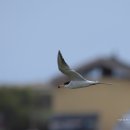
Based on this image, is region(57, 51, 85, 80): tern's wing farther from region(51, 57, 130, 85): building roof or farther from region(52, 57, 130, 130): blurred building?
region(51, 57, 130, 85): building roof

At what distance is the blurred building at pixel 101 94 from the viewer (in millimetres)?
50438

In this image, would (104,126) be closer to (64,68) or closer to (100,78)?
(100,78)

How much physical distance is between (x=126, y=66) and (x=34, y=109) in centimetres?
1386

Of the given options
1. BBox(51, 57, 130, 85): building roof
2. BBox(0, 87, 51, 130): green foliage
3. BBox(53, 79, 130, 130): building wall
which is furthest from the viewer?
BBox(0, 87, 51, 130): green foliage

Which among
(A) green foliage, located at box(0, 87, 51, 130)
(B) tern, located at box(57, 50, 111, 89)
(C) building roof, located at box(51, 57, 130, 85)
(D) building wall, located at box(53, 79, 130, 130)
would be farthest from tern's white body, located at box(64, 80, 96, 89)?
(A) green foliage, located at box(0, 87, 51, 130)

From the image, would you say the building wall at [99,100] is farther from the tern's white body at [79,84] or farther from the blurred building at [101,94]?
the tern's white body at [79,84]

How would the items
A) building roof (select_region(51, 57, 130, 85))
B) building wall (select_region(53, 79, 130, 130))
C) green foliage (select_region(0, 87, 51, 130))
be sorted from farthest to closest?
green foliage (select_region(0, 87, 51, 130)) → building roof (select_region(51, 57, 130, 85)) → building wall (select_region(53, 79, 130, 130))

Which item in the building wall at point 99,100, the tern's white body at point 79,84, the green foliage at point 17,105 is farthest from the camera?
the green foliage at point 17,105

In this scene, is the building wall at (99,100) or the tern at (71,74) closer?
the tern at (71,74)

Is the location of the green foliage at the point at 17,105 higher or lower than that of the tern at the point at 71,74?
lower

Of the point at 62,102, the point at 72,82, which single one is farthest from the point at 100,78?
the point at 72,82

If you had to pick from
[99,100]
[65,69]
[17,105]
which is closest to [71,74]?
[65,69]

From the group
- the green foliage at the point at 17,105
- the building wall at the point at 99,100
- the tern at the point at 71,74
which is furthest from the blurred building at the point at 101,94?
the tern at the point at 71,74

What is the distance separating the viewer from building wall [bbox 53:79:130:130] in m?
50.2
